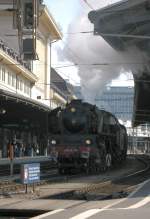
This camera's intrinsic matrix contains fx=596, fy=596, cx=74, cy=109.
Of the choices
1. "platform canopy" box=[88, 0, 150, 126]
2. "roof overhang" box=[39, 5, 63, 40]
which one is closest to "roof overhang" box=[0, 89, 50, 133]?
"platform canopy" box=[88, 0, 150, 126]

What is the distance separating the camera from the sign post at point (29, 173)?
738 inches

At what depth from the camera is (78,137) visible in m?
29.4

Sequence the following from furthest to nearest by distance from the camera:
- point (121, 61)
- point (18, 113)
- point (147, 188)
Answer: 1. point (18, 113)
2. point (121, 61)
3. point (147, 188)

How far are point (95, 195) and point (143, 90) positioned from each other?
33.2 meters

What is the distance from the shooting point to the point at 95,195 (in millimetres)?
17797

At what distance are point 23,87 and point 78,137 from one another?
3763 centimetres

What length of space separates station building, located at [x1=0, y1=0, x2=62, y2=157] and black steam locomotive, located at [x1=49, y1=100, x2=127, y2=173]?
9.34 metres

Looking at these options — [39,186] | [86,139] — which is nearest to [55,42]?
[86,139]

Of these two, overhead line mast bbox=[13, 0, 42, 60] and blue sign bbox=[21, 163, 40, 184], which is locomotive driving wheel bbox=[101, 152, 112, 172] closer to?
overhead line mast bbox=[13, 0, 42, 60]

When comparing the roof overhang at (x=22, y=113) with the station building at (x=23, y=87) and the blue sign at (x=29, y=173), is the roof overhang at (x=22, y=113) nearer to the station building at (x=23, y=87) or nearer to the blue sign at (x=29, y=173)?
the station building at (x=23, y=87)

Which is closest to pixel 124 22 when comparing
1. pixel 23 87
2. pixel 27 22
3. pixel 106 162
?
pixel 106 162

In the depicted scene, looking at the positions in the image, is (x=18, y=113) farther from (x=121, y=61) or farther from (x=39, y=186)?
(x=39, y=186)

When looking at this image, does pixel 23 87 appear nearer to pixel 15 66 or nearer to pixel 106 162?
pixel 15 66


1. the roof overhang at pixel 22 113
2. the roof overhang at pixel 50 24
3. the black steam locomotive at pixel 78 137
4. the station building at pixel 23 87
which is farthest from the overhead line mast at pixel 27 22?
the roof overhang at pixel 50 24
